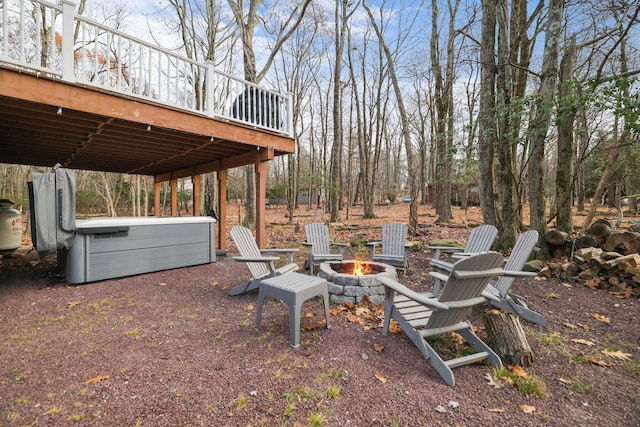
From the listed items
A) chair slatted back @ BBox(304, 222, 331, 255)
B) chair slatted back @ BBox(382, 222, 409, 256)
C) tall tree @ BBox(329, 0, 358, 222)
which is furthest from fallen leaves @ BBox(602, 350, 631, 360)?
tall tree @ BBox(329, 0, 358, 222)

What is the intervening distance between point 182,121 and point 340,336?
13.7 ft

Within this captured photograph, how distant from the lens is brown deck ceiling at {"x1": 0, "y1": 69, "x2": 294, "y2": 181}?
393cm

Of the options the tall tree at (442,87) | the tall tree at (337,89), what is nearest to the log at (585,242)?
the tall tree at (442,87)

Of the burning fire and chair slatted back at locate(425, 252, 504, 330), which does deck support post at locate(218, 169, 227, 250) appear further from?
chair slatted back at locate(425, 252, 504, 330)

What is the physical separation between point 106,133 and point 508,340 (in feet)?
21.2

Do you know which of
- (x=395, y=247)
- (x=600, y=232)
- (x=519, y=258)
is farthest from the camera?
(x=395, y=247)

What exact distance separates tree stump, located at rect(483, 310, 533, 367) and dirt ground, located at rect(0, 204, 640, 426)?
10cm

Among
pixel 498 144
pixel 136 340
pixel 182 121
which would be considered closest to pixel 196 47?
pixel 182 121

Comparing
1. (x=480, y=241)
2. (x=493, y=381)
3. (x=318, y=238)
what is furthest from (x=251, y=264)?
(x=480, y=241)

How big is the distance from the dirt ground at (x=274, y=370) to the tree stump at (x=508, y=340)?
10 cm

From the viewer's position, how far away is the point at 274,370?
2320 mm

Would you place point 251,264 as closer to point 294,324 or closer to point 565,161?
point 294,324

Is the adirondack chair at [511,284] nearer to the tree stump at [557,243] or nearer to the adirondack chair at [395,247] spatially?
the adirondack chair at [395,247]

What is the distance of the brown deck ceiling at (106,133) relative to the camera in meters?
3.93
